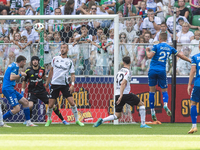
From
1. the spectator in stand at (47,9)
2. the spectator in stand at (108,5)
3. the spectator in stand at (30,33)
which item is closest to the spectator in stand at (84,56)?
the spectator in stand at (30,33)

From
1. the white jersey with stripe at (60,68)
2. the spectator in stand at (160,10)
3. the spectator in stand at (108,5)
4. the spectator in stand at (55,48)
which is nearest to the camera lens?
the white jersey with stripe at (60,68)

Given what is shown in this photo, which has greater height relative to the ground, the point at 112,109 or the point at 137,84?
the point at 137,84

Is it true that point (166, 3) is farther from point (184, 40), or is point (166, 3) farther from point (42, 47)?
point (42, 47)

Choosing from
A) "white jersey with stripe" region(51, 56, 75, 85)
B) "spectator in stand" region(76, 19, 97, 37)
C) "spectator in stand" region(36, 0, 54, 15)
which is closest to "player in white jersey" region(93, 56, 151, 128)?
"white jersey with stripe" region(51, 56, 75, 85)

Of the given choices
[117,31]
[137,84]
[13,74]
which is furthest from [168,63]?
[13,74]

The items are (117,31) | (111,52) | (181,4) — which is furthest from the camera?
(181,4)

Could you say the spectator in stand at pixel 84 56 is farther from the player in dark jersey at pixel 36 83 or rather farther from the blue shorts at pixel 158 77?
the blue shorts at pixel 158 77

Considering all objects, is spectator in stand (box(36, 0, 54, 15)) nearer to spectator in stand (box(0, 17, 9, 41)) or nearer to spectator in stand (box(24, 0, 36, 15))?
spectator in stand (box(24, 0, 36, 15))

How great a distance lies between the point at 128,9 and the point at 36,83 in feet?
15.9

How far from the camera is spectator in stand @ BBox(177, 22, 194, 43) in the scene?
429 inches

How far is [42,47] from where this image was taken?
10.2 m

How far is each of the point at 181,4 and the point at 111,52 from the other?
12.9 ft

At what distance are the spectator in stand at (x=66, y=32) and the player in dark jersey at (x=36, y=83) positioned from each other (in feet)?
4.88

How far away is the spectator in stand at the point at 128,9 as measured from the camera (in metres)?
12.7
